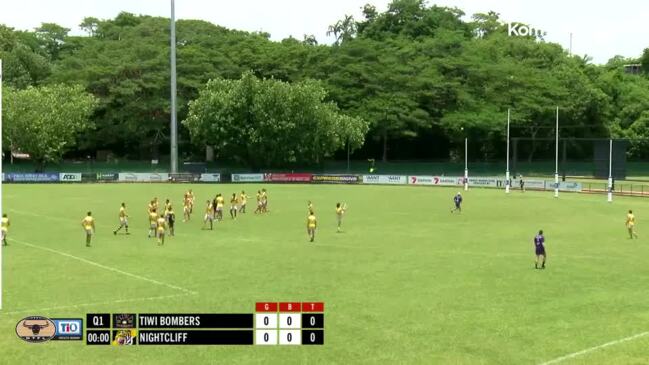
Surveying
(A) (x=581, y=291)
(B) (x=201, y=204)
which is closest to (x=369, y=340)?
(A) (x=581, y=291)

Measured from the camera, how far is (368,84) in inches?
3846

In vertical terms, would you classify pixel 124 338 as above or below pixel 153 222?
below

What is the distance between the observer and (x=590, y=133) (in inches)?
4222

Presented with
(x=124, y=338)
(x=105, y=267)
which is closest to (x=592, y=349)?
(x=124, y=338)

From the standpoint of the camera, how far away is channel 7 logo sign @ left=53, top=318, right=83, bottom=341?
54.6 ft

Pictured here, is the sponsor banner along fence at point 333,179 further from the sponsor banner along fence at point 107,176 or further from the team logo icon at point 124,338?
the team logo icon at point 124,338

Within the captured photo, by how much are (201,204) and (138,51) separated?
49676 mm

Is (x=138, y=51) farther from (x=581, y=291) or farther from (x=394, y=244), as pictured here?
(x=581, y=291)

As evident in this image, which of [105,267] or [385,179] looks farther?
[385,179]

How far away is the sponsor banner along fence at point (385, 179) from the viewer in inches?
3354

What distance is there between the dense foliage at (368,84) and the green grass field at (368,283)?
48.6m

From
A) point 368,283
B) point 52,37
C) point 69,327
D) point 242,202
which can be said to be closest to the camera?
point 69,327
